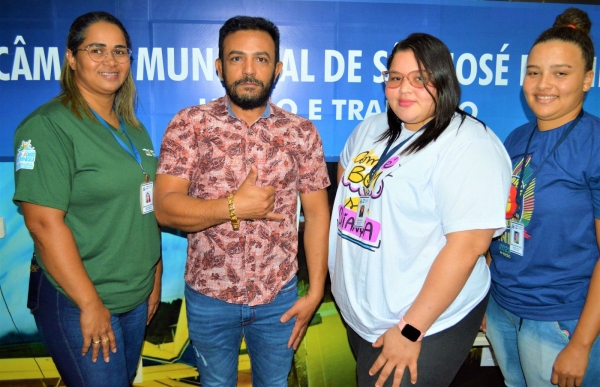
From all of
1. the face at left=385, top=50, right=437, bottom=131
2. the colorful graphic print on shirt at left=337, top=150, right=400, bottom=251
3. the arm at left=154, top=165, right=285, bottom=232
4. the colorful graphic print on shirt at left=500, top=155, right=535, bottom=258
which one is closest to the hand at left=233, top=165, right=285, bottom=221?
the arm at left=154, top=165, right=285, bottom=232

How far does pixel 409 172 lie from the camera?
1.41 metres

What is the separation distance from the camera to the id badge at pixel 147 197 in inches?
66.4

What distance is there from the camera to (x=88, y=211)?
1581 mm

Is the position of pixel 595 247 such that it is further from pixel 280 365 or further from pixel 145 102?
pixel 145 102

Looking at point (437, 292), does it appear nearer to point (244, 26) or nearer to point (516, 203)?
point (516, 203)

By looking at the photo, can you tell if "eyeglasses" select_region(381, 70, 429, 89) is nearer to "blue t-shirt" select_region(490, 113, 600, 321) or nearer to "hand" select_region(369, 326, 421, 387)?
"blue t-shirt" select_region(490, 113, 600, 321)

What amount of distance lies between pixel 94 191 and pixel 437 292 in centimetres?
116

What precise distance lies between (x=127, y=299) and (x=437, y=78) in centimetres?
133

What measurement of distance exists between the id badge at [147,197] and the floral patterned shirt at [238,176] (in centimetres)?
10

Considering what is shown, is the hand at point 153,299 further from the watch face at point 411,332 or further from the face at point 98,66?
the watch face at point 411,332

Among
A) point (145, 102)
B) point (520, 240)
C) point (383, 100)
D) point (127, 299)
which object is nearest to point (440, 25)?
point (383, 100)

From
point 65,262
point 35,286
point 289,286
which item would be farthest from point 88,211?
point 289,286

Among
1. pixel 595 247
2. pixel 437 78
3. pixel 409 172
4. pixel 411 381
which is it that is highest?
pixel 437 78

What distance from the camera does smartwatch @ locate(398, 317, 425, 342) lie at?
1.38 metres
